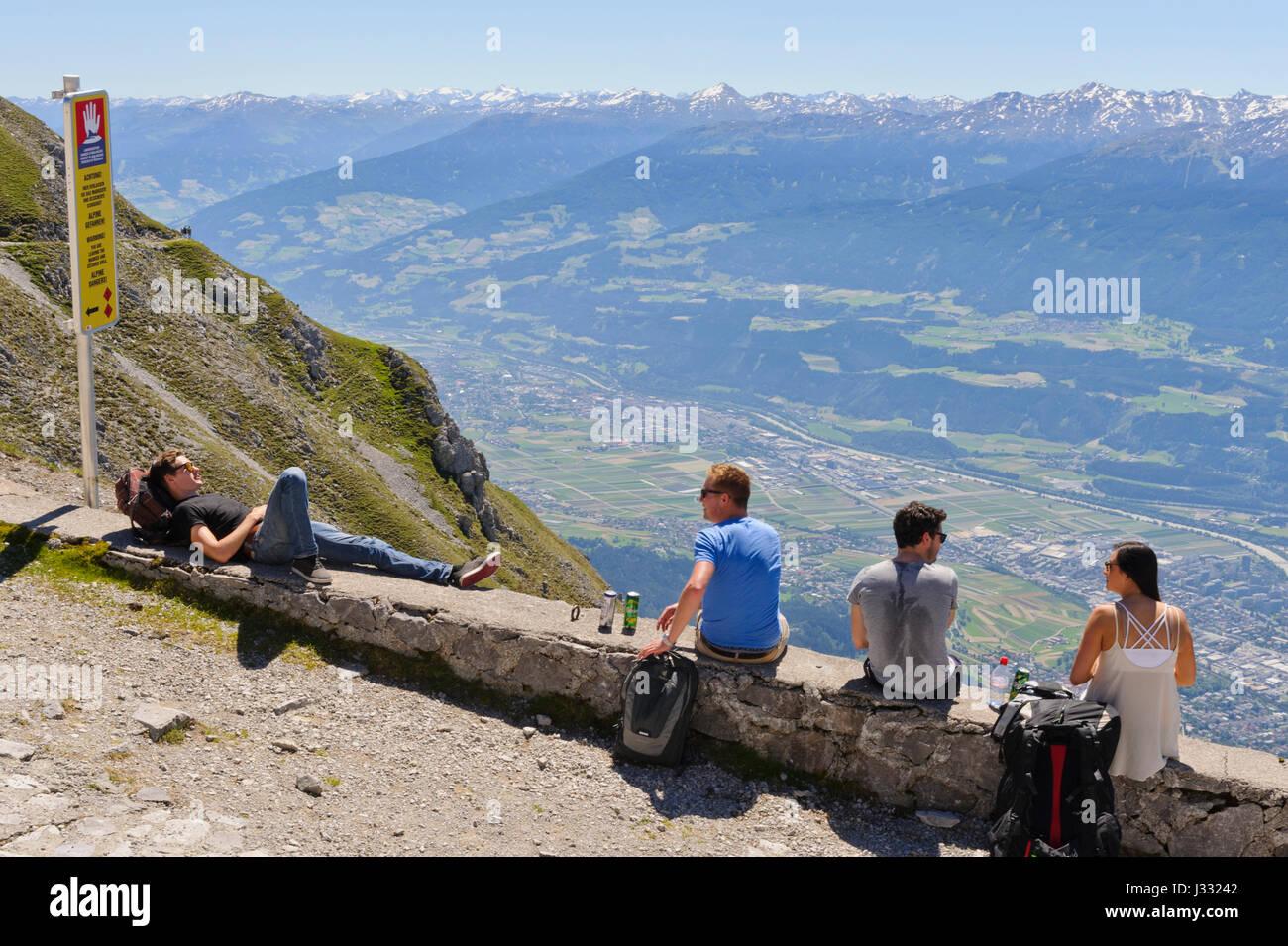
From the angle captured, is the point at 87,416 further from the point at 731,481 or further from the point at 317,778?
the point at 731,481

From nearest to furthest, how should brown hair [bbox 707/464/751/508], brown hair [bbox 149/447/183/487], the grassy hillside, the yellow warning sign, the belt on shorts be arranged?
1. brown hair [bbox 707/464/751/508]
2. the belt on shorts
3. brown hair [bbox 149/447/183/487]
4. the yellow warning sign
5. the grassy hillside

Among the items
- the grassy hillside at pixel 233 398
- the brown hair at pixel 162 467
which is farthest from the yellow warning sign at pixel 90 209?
the grassy hillside at pixel 233 398

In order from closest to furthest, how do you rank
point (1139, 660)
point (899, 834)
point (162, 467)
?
point (1139, 660), point (899, 834), point (162, 467)

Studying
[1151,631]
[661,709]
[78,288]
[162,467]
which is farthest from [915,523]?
[78,288]

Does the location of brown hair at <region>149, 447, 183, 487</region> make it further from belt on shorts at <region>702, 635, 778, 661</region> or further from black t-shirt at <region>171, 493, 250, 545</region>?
belt on shorts at <region>702, 635, 778, 661</region>

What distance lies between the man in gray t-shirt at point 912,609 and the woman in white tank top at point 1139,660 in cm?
123

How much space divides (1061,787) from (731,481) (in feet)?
12.4

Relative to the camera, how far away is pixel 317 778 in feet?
26.4

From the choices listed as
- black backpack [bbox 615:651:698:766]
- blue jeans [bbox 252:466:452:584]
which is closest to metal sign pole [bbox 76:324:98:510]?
blue jeans [bbox 252:466:452:584]

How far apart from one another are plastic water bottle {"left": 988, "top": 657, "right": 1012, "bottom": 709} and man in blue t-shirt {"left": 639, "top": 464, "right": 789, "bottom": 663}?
2066mm

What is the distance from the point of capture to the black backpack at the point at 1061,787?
284 inches

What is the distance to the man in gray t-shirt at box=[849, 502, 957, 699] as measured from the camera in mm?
8414
